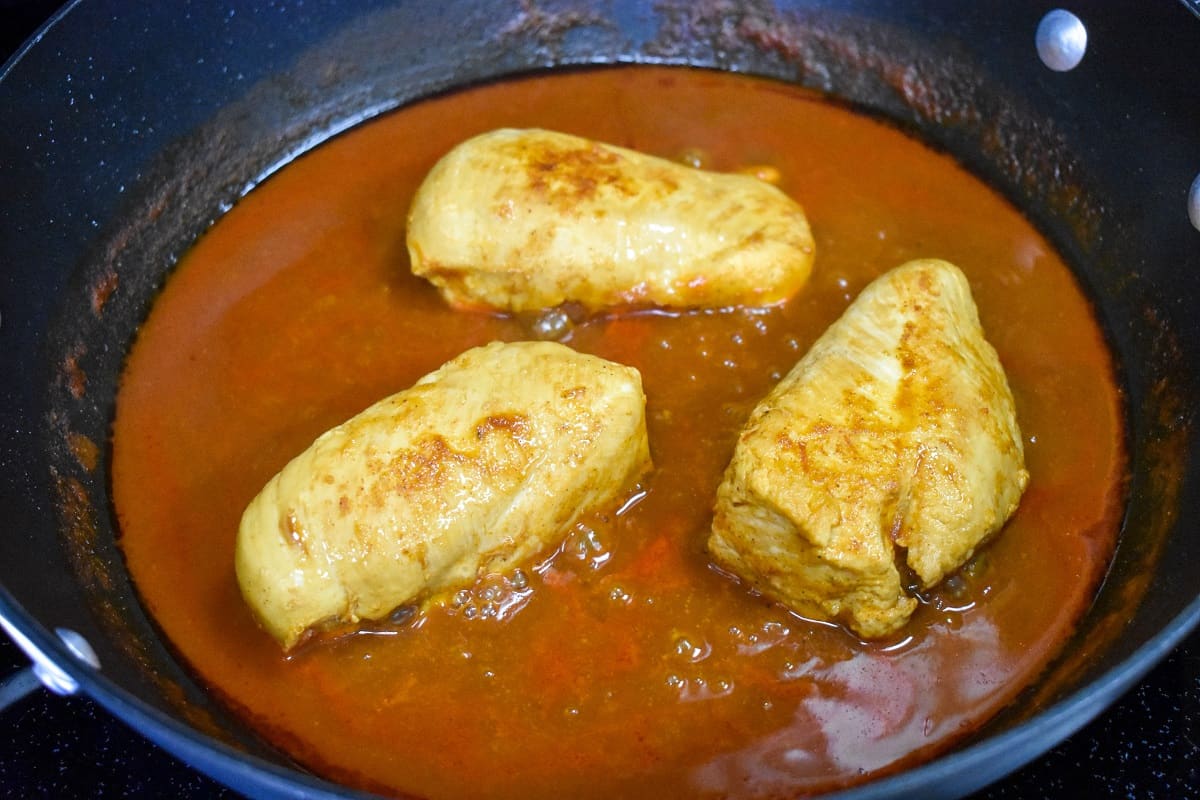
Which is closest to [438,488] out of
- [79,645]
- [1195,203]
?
[79,645]

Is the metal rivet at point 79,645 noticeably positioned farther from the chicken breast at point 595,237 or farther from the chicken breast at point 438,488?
the chicken breast at point 595,237

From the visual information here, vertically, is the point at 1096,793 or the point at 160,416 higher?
the point at 160,416

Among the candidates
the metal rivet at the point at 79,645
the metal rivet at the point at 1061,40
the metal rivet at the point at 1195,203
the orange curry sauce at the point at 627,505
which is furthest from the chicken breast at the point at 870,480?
the metal rivet at the point at 79,645

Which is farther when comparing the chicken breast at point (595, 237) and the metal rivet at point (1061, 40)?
the metal rivet at point (1061, 40)

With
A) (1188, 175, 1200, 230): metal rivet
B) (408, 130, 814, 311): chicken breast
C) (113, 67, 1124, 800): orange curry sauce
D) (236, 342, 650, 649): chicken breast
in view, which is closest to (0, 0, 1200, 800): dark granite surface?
(113, 67, 1124, 800): orange curry sauce

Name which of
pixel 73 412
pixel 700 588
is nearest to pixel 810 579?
pixel 700 588

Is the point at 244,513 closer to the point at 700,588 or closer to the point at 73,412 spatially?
the point at 73,412
